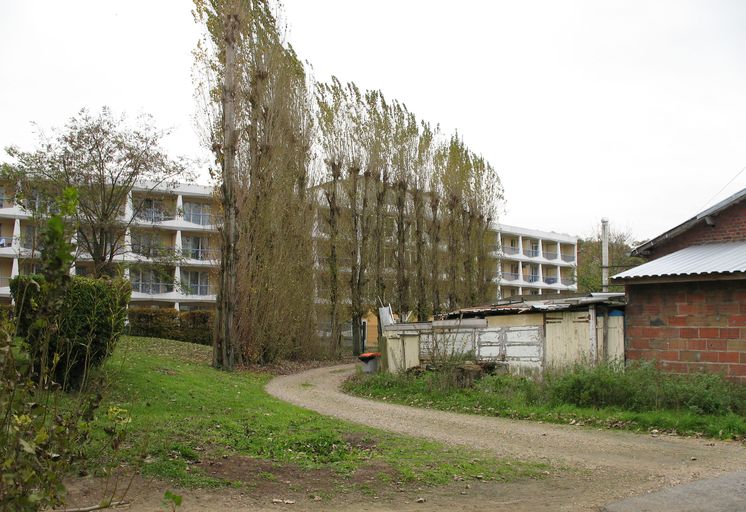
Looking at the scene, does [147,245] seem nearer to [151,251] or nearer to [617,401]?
[151,251]

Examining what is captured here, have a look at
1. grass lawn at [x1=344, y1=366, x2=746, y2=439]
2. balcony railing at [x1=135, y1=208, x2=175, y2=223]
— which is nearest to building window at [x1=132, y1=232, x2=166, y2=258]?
balcony railing at [x1=135, y1=208, x2=175, y2=223]

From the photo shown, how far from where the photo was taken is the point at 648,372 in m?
13.8

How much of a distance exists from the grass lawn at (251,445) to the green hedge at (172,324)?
24064 mm

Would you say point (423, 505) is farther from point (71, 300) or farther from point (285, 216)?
point (285, 216)

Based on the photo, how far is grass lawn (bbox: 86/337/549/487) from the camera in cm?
728

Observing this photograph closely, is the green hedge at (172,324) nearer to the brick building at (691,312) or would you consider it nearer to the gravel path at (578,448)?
the gravel path at (578,448)

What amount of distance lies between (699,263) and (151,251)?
84.6 feet

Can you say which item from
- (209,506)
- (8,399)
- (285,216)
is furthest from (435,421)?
(285,216)

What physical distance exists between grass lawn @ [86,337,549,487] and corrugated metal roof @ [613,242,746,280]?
25.5ft

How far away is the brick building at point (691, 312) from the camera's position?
46.1 ft

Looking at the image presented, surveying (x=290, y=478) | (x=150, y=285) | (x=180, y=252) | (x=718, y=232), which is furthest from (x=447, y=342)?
(x=150, y=285)

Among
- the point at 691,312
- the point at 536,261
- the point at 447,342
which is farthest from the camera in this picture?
the point at 536,261

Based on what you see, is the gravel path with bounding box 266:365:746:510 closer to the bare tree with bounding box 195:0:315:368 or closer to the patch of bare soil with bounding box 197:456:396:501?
the patch of bare soil with bounding box 197:456:396:501

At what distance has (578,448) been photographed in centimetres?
1035
